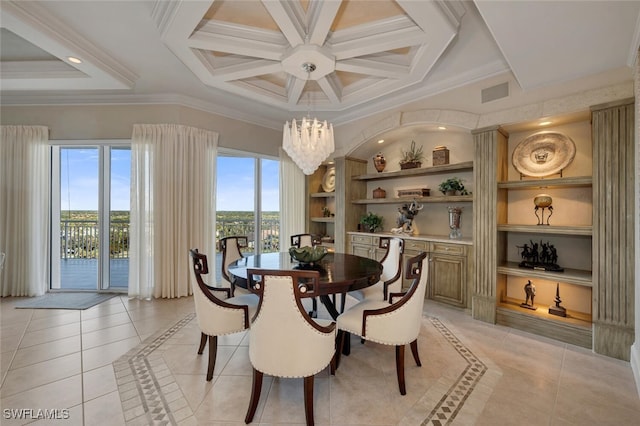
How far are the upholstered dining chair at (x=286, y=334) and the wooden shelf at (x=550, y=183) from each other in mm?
2832

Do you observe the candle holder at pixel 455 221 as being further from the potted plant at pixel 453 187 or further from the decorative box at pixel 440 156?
the decorative box at pixel 440 156

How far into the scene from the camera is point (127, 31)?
2.65 m

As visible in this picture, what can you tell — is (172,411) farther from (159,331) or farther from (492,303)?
(492,303)

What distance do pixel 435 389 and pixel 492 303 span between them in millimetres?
1704

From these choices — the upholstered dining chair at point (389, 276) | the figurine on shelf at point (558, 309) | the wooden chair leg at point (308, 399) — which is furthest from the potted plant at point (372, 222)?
the wooden chair leg at point (308, 399)

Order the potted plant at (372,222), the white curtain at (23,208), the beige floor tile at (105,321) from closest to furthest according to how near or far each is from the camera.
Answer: the beige floor tile at (105,321), the white curtain at (23,208), the potted plant at (372,222)

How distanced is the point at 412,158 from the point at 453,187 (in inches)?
33.9

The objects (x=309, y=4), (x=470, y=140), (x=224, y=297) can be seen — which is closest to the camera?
(x=309, y=4)

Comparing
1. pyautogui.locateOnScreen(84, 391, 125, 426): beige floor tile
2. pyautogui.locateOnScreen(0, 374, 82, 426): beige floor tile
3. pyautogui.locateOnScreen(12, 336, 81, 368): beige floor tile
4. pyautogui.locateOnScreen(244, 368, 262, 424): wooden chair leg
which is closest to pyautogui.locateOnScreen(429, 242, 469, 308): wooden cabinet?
pyautogui.locateOnScreen(244, 368, 262, 424): wooden chair leg

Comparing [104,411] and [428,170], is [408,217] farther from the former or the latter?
[104,411]

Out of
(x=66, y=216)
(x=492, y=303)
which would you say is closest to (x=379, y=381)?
(x=492, y=303)

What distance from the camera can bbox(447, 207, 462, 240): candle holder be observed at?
3818 millimetres

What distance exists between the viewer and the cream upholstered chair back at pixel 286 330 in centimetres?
155

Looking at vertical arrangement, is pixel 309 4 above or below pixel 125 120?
above
